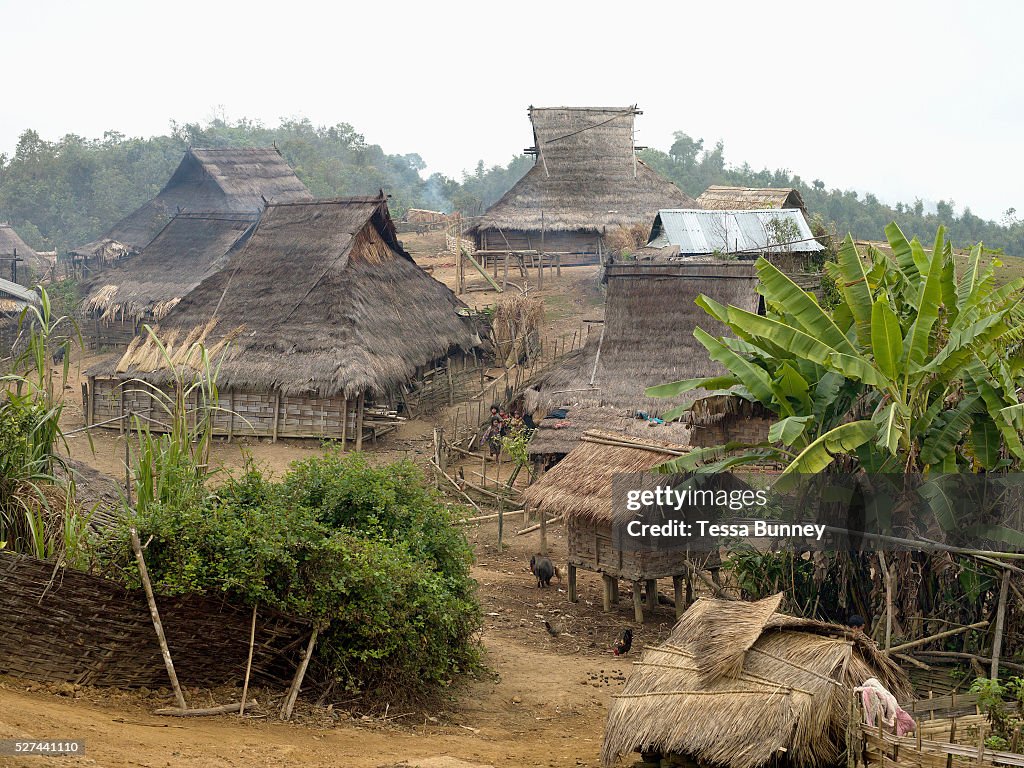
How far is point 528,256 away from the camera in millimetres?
31672

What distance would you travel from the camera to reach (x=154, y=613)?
7547 millimetres

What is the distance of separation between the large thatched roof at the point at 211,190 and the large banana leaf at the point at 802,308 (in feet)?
99.3

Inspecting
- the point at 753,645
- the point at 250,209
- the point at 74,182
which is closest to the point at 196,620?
the point at 753,645

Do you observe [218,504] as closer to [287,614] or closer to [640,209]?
[287,614]

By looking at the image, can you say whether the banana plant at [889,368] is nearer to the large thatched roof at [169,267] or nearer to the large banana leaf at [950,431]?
the large banana leaf at [950,431]

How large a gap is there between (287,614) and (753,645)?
3.26m

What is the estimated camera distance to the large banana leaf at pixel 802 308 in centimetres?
954

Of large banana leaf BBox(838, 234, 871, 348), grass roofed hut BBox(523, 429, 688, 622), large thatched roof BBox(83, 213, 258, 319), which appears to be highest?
large thatched roof BBox(83, 213, 258, 319)

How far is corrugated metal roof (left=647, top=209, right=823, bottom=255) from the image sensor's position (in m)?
25.9

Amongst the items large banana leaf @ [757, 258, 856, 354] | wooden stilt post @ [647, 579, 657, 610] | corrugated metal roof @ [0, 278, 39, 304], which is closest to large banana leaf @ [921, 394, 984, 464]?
large banana leaf @ [757, 258, 856, 354]

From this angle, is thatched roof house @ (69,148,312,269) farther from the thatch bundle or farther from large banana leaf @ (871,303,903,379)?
large banana leaf @ (871,303,903,379)

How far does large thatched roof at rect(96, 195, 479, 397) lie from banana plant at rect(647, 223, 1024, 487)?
34.3 feet
